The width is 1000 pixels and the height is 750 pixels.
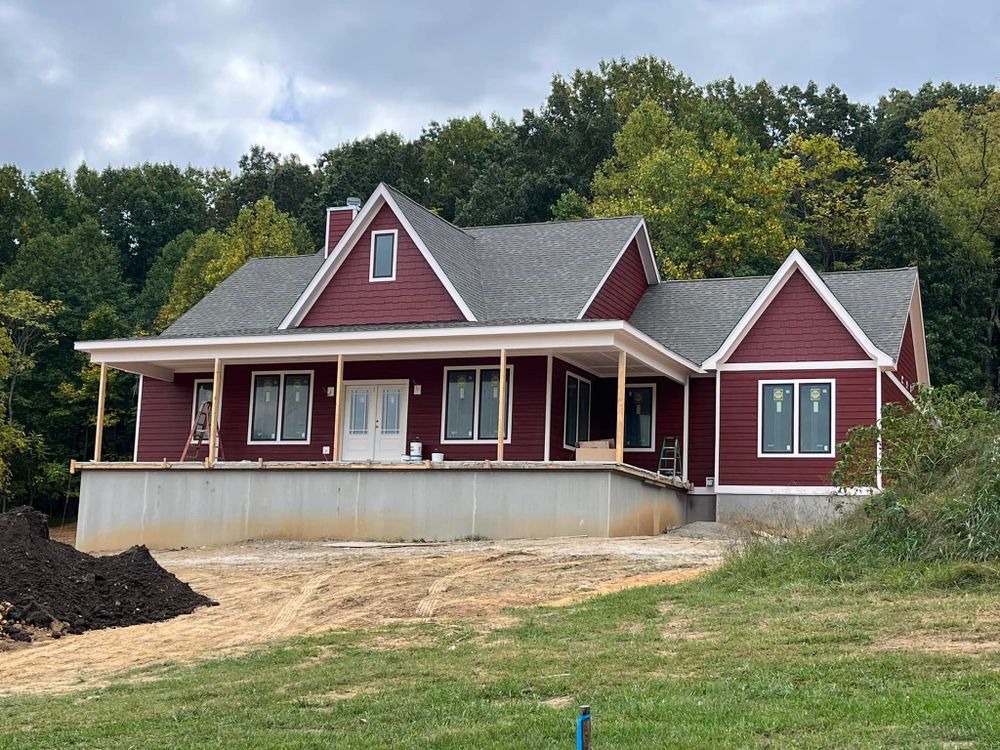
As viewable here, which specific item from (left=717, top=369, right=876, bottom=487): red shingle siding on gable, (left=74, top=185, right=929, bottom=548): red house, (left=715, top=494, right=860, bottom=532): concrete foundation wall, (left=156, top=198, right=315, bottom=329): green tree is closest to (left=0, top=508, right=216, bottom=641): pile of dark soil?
(left=74, top=185, right=929, bottom=548): red house

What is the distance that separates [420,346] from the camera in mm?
24406

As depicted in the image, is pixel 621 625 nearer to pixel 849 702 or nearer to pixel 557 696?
pixel 557 696

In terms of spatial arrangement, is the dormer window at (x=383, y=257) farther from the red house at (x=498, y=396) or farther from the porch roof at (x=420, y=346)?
the porch roof at (x=420, y=346)

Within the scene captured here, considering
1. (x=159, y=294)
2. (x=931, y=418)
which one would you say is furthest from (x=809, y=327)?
(x=159, y=294)

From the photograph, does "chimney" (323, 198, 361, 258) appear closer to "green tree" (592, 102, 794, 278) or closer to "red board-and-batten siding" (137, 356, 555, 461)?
"red board-and-batten siding" (137, 356, 555, 461)

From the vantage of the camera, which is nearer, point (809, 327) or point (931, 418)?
point (931, 418)

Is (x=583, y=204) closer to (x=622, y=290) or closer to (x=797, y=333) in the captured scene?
(x=622, y=290)

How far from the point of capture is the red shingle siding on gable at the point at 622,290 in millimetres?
27188

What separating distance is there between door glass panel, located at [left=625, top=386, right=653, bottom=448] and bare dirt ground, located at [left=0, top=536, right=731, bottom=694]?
5812 mm

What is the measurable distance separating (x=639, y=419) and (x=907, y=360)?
6.15 meters

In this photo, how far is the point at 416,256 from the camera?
26.9 metres

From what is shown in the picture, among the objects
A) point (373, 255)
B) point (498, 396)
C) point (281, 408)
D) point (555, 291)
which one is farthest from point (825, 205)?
point (281, 408)

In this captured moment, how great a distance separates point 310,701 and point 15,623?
6407mm

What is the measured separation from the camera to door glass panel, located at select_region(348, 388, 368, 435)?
27.0 meters
